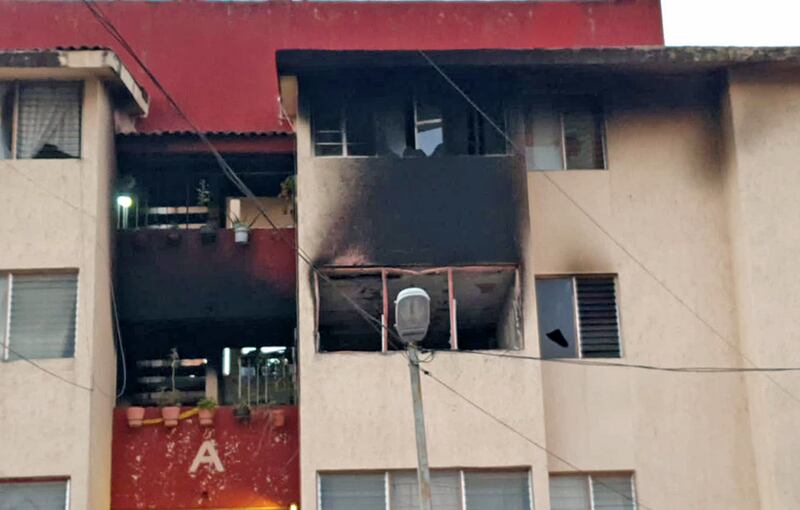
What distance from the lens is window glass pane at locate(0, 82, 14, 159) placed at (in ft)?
78.2

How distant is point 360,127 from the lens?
2448cm

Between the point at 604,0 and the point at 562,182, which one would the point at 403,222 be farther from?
the point at 604,0

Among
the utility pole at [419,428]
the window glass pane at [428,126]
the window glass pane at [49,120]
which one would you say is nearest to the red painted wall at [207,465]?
the window glass pane at [49,120]

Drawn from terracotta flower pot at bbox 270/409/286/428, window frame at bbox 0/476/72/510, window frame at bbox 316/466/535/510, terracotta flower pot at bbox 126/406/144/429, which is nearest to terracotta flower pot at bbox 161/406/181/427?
terracotta flower pot at bbox 126/406/144/429

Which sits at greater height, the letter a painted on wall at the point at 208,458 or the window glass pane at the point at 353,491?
the letter a painted on wall at the point at 208,458

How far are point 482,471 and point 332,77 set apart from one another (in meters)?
6.69

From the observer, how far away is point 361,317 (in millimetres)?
25250

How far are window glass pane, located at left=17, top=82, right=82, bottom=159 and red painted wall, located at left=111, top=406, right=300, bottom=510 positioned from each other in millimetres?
4271

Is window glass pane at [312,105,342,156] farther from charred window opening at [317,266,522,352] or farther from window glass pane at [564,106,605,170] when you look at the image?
window glass pane at [564,106,605,170]

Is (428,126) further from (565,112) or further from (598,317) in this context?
(598,317)

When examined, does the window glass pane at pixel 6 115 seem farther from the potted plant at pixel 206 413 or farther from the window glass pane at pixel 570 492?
the window glass pane at pixel 570 492

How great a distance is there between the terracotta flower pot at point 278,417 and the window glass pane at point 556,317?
13.8 ft

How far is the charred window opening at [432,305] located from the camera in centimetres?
2345

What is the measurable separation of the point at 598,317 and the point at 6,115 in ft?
32.5
